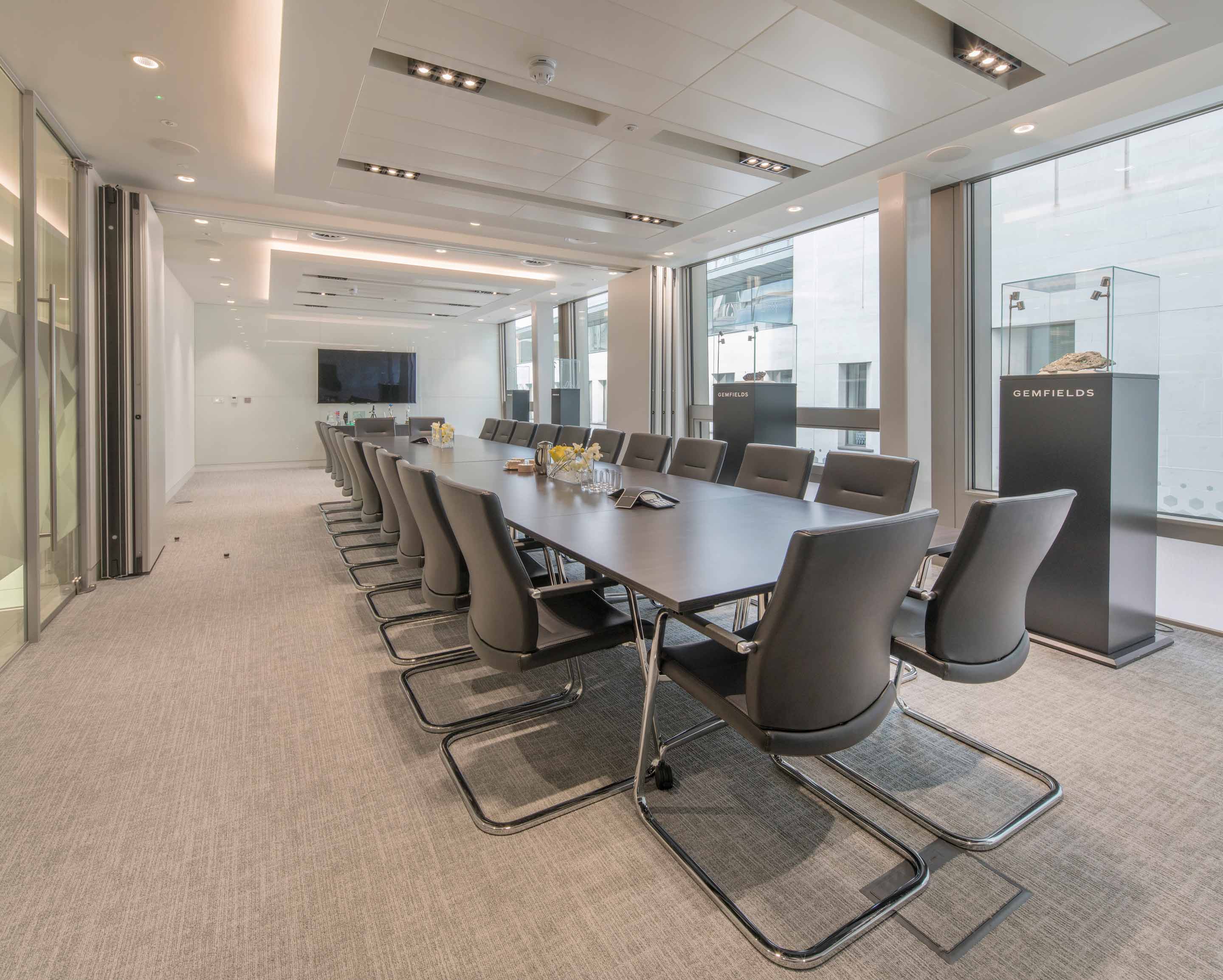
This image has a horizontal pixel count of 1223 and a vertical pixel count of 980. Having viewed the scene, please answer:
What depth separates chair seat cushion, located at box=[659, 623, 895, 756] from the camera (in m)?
1.54

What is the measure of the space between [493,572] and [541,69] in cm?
249

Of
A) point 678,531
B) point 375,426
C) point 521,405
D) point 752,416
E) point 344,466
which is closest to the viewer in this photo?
point 678,531

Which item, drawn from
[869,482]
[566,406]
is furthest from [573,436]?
[566,406]

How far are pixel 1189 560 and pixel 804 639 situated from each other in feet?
12.5

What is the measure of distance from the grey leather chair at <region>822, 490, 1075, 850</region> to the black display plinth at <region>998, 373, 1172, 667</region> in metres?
1.40

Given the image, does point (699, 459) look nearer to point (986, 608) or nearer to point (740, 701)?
point (986, 608)

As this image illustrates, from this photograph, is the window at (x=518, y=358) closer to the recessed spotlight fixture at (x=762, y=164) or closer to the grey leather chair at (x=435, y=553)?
the recessed spotlight fixture at (x=762, y=164)

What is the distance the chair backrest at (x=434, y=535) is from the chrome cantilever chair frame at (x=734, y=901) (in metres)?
0.99

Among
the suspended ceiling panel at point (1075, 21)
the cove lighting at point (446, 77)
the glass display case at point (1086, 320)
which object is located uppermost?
the cove lighting at point (446, 77)

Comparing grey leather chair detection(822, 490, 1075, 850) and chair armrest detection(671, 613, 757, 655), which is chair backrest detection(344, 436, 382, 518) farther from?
grey leather chair detection(822, 490, 1075, 850)

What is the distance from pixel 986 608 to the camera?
1.91 m

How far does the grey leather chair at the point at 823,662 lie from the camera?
1.41m

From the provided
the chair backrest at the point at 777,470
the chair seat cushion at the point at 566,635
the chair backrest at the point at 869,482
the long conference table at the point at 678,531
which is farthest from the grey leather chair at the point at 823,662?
the chair backrest at the point at 777,470

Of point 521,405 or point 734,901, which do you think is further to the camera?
point 521,405
